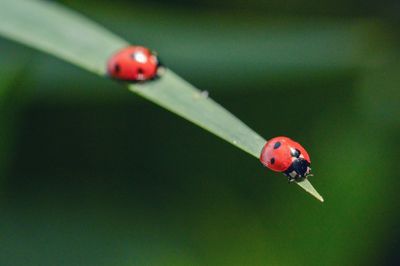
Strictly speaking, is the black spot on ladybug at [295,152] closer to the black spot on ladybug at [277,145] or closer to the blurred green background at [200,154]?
the black spot on ladybug at [277,145]

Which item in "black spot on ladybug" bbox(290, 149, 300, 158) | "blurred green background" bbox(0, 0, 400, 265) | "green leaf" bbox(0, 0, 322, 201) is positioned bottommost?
"green leaf" bbox(0, 0, 322, 201)

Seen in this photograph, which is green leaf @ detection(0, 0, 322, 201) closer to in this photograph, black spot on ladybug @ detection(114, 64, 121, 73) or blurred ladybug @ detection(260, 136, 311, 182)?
black spot on ladybug @ detection(114, 64, 121, 73)

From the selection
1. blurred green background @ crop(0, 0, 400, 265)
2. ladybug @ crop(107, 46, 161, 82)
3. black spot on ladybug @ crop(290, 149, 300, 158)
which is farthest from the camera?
blurred green background @ crop(0, 0, 400, 265)

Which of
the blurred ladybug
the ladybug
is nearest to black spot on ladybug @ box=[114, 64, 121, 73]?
the ladybug

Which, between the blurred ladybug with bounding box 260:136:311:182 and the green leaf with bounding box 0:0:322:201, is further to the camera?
the blurred ladybug with bounding box 260:136:311:182

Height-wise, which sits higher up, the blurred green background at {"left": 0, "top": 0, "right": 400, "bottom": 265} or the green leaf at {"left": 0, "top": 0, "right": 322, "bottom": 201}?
the blurred green background at {"left": 0, "top": 0, "right": 400, "bottom": 265}

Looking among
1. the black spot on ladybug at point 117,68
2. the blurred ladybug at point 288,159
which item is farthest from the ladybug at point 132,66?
the blurred ladybug at point 288,159

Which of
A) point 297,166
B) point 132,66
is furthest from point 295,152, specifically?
point 132,66

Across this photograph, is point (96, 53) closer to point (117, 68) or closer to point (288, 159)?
point (117, 68)

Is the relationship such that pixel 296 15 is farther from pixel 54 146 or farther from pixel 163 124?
pixel 54 146
